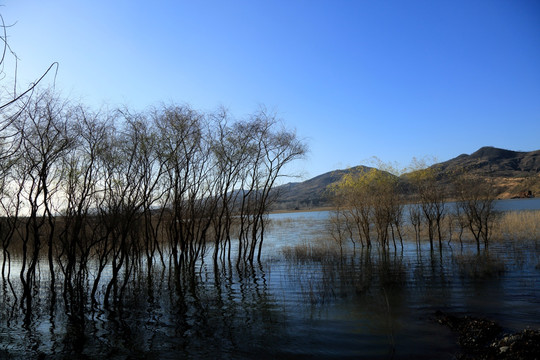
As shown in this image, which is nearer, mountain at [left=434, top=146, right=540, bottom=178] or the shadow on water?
the shadow on water

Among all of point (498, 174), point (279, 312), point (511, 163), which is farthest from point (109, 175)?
point (511, 163)

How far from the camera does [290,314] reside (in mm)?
11016

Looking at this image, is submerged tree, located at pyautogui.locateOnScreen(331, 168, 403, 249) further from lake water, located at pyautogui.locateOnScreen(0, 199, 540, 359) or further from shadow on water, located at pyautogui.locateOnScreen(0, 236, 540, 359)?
lake water, located at pyautogui.locateOnScreen(0, 199, 540, 359)

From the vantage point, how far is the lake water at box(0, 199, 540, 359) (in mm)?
8469

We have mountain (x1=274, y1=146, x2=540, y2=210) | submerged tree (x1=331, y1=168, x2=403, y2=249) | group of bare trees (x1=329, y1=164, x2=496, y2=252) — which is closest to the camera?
group of bare trees (x1=329, y1=164, x2=496, y2=252)

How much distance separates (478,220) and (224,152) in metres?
20.1

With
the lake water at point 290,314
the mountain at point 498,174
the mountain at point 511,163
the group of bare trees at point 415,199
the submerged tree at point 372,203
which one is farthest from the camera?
the mountain at point 511,163

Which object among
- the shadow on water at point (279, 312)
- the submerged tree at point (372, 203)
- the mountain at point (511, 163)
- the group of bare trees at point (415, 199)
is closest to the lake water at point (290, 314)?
the shadow on water at point (279, 312)

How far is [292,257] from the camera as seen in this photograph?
23938 mm

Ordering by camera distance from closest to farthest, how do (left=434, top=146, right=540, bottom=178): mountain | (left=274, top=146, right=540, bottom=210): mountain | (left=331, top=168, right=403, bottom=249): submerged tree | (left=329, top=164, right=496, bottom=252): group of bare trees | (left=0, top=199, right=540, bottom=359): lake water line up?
(left=0, top=199, right=540, bottom=359): lake water
(left=329, top=164, right=496, bottom=252): group of bare trees
(left=331, top=168, right=403, bottom=249): submerged tree
(left=274, top=146, right=540, bottom=210): mountain
(left=434, top=146, right=540, bottom=178): mountain

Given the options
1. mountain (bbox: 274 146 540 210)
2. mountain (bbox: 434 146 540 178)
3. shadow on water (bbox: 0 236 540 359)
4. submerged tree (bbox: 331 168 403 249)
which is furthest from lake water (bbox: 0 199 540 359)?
mountain (bbox: 434 146 540 178)

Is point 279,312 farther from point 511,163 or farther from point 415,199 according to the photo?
point 511,163

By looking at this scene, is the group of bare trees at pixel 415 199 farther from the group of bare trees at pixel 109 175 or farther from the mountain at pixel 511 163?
the mountain at pixel 511 163

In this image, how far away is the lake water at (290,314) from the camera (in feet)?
27.8
